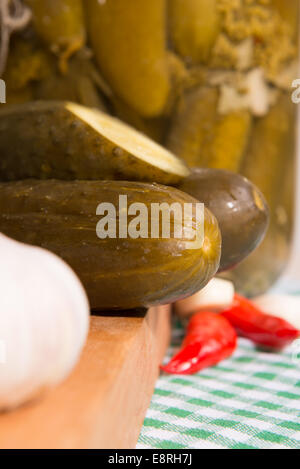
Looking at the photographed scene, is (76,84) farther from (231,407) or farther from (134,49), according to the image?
(231,407)

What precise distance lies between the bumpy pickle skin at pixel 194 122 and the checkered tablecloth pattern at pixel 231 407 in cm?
37

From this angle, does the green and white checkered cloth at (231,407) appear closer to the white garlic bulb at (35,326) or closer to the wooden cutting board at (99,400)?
the wooden cutting board at (99,400)

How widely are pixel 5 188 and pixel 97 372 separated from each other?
0.98 feet

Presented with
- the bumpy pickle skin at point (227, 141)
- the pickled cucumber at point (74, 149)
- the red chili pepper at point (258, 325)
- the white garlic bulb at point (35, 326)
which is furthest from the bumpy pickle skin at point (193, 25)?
the white garlic bulb at point (35, 326)

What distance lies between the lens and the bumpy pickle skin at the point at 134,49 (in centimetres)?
95

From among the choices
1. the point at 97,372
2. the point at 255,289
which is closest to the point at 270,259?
the point at 255,289

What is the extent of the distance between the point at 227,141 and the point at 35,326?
26.4 inches

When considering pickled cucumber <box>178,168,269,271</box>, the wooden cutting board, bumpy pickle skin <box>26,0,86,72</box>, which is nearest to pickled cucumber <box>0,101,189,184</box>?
pickled cucumber <box>178,168,269,271</box>

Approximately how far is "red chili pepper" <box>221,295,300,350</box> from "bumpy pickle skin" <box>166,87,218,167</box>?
268 millimetres

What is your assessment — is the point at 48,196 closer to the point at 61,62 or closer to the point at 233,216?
the point at 233,216

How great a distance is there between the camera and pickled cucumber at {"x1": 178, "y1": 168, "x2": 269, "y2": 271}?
27.9 inches

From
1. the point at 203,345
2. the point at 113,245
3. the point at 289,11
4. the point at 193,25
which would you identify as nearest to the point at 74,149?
the point at 113,245

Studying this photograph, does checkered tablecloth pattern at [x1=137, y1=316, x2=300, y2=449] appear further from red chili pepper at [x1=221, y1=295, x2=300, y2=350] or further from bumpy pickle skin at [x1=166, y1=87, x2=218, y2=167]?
bumpy pickle skin at [x1=166, y1=87, x2=218, y2=167]

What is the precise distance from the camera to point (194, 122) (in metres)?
0.97
